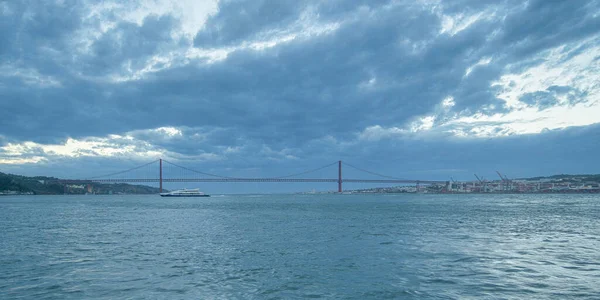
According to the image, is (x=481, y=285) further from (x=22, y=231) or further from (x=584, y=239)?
(x=22, y=231)

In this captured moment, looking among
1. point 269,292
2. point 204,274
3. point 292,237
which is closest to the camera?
point 269,292

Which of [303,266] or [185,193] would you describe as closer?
[303,266]

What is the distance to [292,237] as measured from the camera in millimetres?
23312

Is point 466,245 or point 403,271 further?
point 466,245

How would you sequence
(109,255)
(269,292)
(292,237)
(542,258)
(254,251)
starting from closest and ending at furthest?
1. (269,292)
2. (542,258)
3. (109,255)
4. (254,251)
5. (292,237)

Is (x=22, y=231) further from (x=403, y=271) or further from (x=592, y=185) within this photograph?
(x=592, y=185)

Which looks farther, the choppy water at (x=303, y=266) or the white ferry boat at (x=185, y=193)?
the white ferry boat at (x=185, y=193)

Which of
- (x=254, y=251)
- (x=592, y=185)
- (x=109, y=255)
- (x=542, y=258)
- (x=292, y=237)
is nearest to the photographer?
(x=542, y=258)

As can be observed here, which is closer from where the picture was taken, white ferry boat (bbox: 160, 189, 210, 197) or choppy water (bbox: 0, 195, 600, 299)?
choppy water (bbox: 0, 195, 600, 299)

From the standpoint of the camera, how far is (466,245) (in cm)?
1934

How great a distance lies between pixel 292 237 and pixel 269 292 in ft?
Answer: 39.9

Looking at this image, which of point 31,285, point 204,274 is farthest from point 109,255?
point 204,274

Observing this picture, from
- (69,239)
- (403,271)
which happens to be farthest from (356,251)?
(69,239)

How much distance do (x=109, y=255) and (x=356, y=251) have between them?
34.1 ft
